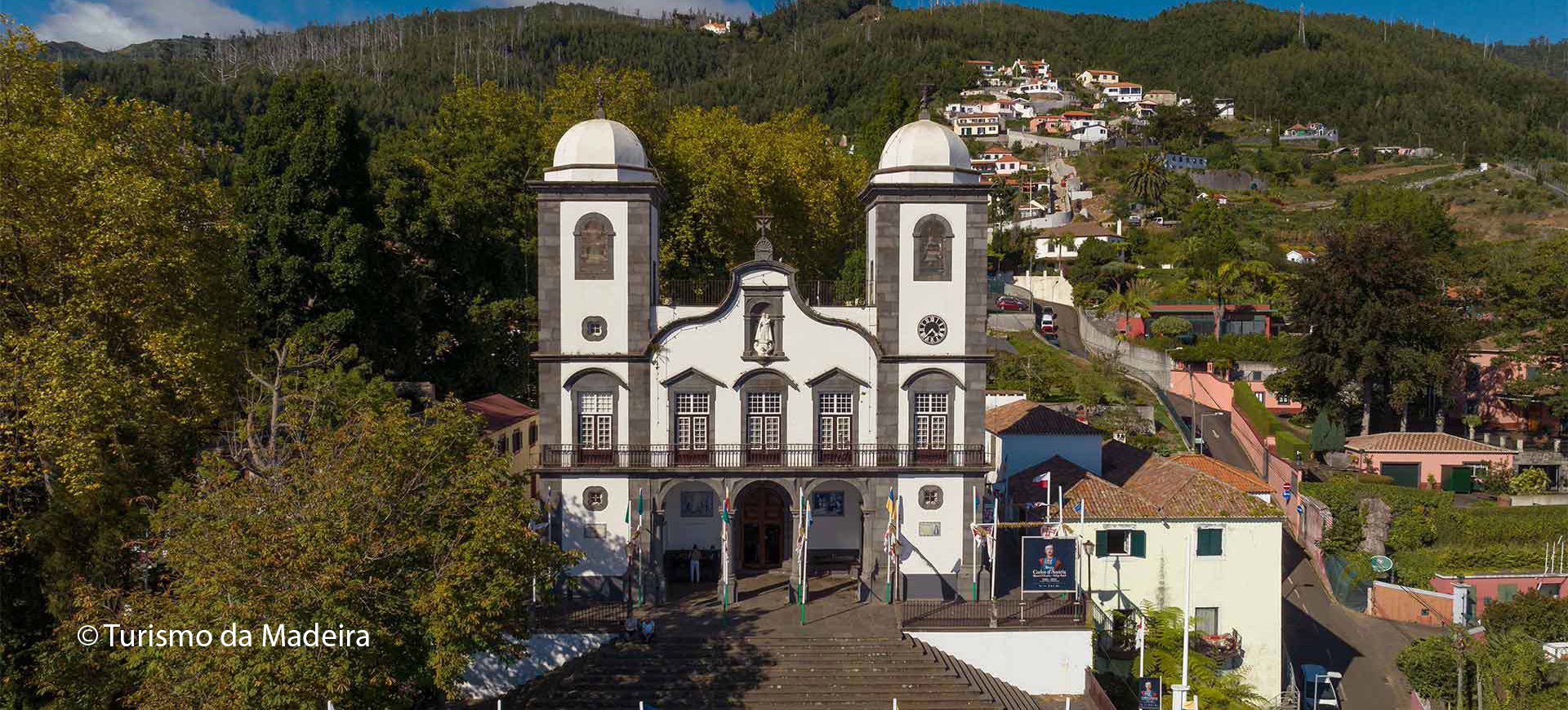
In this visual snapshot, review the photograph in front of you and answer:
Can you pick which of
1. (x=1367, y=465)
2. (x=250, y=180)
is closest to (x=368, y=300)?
(x=250, y=180)

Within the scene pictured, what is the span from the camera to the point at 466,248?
3903 cm

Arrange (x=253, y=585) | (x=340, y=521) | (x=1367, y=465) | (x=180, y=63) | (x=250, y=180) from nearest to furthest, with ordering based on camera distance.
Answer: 1. (x=253, y=585)
2. (x=340, y=521)
3. (x=250, y=180)
4. (x=1367, y=465)
5. (x=180, y=63)

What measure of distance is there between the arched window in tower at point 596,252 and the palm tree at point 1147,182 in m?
81.1

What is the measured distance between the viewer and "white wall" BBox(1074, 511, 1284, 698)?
27672mm

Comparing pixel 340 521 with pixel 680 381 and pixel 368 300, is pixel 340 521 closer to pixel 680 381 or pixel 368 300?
pixel 680 381

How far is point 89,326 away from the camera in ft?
74.8

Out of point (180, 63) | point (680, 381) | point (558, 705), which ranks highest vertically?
point (180, 63)

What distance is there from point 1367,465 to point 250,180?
136 ft

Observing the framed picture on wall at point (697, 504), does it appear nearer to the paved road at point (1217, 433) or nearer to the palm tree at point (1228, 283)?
the paved road at point (1217, 433)

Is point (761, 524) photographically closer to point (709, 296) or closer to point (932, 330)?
point (709, 296)

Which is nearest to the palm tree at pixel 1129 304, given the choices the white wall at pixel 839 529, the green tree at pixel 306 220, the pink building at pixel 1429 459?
the pink building at pixel 1429 459

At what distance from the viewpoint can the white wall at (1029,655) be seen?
24.8 metres

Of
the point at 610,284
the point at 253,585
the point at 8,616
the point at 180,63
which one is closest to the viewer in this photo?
the point at 253,585

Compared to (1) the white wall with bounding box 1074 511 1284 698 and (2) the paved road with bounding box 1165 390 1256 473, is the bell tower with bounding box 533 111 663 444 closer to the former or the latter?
(1) the white wall with bounding box 1074 511 1284 698
